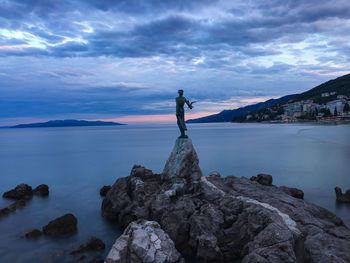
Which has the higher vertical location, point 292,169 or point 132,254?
point 132,254

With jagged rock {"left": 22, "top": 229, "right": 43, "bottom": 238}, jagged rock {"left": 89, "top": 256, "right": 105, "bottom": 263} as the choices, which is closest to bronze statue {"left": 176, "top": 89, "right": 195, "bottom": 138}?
jagged rock {"left": 89, "top": 256, "right": 105, "bottom": 263}

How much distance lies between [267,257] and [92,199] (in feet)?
49.1

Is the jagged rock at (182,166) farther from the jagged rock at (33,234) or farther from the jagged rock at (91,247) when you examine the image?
the jagged rock at (33,234)

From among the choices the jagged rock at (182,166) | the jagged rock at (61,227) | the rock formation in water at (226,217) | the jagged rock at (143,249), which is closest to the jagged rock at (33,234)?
the jagged rock at (61,227)

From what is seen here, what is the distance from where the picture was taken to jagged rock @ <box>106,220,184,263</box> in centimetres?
852

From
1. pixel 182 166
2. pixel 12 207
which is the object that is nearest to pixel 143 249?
pixel 182 166

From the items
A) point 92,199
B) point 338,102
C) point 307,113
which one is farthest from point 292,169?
point 307,113

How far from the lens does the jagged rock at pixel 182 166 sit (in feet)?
50.1

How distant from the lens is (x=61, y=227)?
13.4 m

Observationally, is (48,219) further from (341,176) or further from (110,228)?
(341,176)

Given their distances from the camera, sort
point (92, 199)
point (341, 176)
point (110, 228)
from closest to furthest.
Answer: point (110, 228), point (92, 199), point (341, 176)

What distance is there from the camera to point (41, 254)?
37.1ft

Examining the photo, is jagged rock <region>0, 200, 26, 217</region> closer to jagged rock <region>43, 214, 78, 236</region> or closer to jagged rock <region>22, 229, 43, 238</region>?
jagged rock <region>22, 229, 43, 238</region>

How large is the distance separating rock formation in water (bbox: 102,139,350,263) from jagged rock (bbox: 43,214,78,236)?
2313mm
